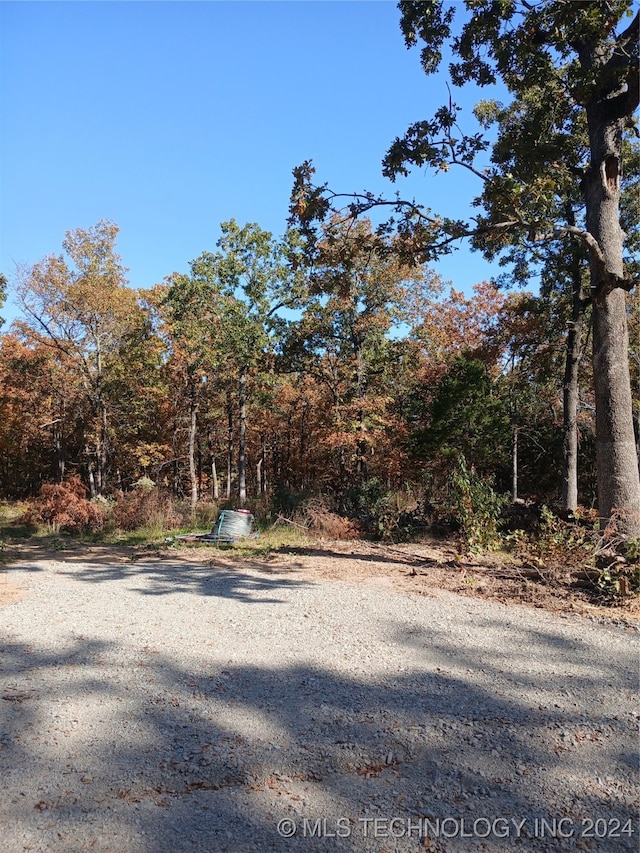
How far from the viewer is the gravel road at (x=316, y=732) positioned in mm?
2248

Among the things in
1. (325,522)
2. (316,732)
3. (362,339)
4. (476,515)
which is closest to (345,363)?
(362,339)

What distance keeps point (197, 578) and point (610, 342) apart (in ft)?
22.1

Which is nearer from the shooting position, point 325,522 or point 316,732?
point 316,732

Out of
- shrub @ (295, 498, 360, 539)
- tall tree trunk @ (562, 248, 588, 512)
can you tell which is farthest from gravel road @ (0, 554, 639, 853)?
tall tree trunk @ (562, 248, 588, 512)

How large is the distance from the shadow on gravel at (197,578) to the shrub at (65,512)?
638cm

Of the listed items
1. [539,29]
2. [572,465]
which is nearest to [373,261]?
[572,465]

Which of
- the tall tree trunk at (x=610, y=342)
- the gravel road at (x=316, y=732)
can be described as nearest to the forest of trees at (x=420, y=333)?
the tall tree trunk at (x=610, y=342)

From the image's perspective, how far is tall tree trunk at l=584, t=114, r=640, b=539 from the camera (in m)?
6.89

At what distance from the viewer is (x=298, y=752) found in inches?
112

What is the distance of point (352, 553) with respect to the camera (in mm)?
10586

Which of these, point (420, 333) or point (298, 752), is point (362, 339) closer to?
point (420, 333)

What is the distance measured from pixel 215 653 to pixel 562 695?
106 inches

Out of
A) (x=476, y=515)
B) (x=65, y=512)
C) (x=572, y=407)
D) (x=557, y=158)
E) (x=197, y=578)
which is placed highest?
(x=557, y=158)

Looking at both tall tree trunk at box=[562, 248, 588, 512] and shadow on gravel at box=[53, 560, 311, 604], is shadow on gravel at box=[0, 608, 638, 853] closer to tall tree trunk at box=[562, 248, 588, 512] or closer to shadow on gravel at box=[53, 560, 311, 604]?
shadow on gravel at box=[53, 560, 311, 604]
